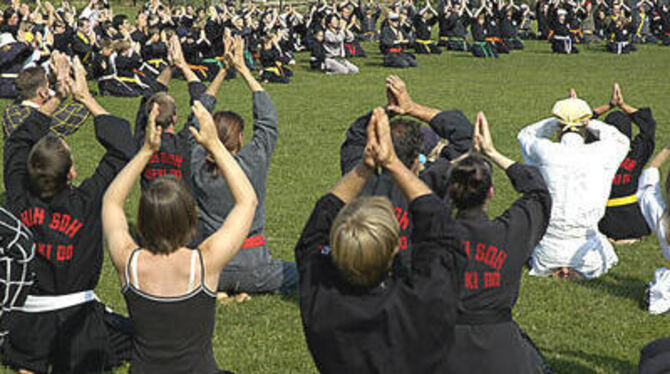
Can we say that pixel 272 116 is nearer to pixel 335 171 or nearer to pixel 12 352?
pixel 12 352

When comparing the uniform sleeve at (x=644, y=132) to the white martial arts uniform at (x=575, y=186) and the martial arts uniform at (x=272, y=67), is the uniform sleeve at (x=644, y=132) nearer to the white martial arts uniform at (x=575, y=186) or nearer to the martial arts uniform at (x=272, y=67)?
the white martial arts uniform at (x=575, y=186)

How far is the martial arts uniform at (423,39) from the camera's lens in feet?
94.5

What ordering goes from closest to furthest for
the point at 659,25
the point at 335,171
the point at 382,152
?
1. the point at 382,152
2. the point at 335,171
3. the point at 659,25

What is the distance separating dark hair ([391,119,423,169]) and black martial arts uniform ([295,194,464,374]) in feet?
3.70

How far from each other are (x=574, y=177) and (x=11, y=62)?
13582 mm

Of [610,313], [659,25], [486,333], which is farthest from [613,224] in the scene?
[659,25]

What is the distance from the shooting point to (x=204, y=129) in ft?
12.1

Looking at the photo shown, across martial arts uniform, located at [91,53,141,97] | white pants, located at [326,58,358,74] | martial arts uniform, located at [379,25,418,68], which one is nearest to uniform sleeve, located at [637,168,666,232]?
martial arts uniform, located at [91,53,141,97]

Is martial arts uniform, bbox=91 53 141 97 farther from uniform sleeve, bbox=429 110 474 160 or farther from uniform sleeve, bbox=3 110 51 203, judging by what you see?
uniform sleeve, bbox=429 110 474 160

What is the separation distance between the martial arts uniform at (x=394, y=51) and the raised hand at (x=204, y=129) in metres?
22.1

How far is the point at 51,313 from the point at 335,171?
7273mm

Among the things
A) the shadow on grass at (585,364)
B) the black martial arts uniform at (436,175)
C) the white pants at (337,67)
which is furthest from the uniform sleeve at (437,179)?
the white pants at (337,67)

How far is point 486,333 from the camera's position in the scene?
416 centimetres

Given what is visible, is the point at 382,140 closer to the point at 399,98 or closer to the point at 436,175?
the point at 399,98
